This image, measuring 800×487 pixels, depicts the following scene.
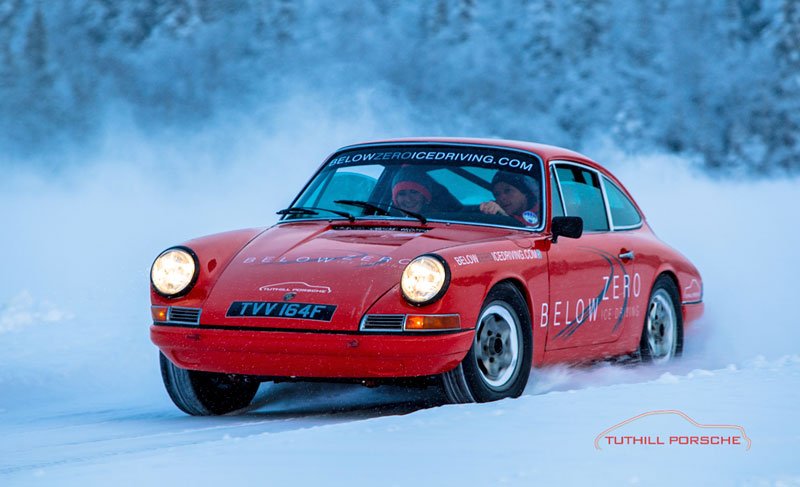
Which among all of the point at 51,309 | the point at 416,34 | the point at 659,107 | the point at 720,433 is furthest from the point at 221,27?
the point at 720,433

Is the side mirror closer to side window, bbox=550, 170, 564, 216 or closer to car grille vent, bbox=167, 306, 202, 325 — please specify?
side window, bbox=550, 170, 564, 216

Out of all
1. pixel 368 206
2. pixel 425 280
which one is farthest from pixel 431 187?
pixel 425 280

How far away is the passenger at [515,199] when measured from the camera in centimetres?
640

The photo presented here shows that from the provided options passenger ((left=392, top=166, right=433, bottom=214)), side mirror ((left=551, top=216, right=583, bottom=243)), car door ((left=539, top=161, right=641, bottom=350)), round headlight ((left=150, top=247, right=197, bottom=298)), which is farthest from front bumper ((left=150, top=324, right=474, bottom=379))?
passenger ((left=392, top=166, right=433, bottom=214))

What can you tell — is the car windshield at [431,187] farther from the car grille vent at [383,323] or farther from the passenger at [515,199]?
the car grille vent at [383,323]

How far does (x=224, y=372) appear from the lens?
5.50 m

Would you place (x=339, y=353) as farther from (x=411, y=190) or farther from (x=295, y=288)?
(x=411, y=190)

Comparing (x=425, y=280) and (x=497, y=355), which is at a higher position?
(x=425, y=280)

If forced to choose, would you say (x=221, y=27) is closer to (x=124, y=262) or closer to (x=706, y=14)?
(x=706, y=14)

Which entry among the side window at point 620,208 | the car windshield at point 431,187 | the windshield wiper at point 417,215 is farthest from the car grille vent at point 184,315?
the side window at point 620,208

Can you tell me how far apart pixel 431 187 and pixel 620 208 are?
59.1 inches

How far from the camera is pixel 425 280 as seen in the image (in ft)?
17.5

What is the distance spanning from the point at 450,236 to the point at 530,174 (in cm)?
89

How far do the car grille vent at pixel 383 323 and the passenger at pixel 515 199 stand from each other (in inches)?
50.3
